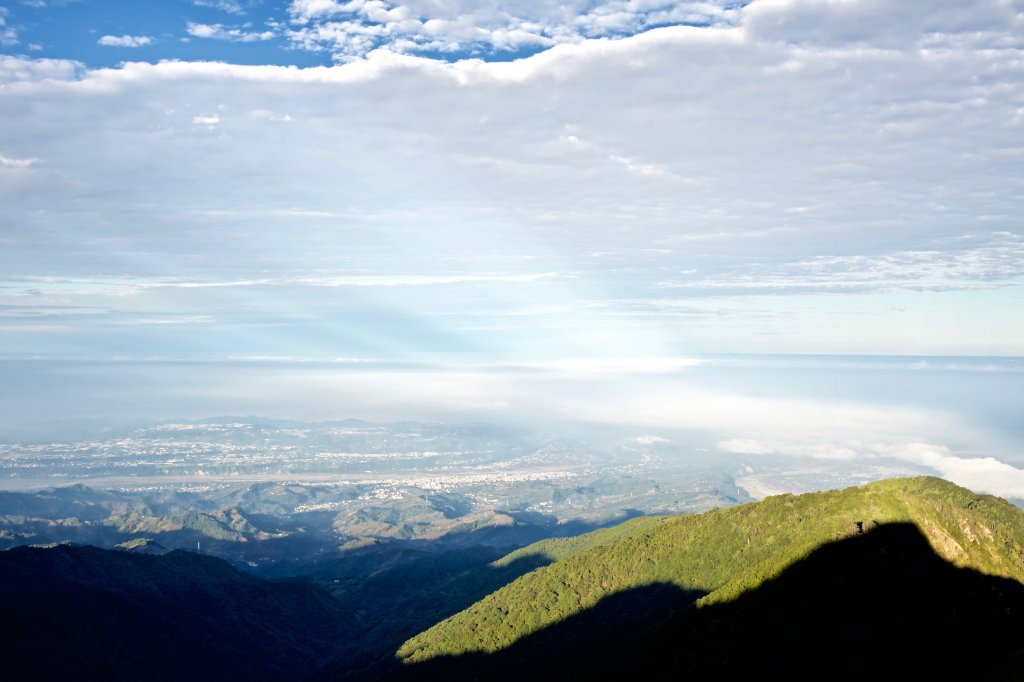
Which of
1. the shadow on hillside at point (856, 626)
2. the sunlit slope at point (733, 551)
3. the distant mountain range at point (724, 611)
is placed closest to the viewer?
the shadow on hillside at point (856, 626)

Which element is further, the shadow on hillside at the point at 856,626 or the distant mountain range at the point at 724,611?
the distant mountain range at the point at 724,611

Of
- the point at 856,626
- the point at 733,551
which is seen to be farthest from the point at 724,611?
the point at 733,551

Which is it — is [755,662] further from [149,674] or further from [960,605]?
[149,674]

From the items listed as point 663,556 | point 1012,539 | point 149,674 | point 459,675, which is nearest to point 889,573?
point 1012,539

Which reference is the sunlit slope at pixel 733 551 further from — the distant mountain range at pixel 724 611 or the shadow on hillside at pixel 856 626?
the shadow on hillside at pixel 856 626

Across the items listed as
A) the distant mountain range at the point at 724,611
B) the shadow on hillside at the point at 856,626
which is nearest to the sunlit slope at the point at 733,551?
the distant mountain range at the point at 724,611
